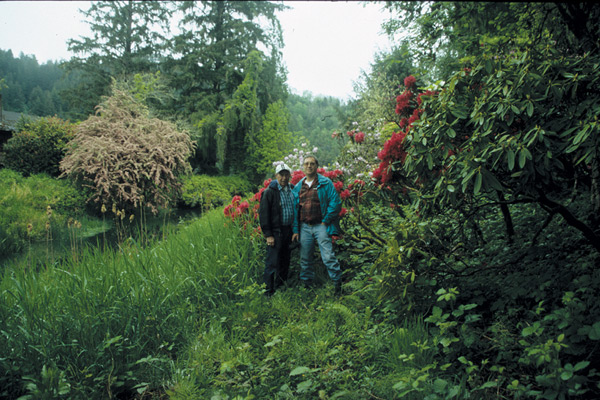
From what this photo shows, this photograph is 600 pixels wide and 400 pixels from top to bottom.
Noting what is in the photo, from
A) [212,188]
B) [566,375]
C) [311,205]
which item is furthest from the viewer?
[212,188]

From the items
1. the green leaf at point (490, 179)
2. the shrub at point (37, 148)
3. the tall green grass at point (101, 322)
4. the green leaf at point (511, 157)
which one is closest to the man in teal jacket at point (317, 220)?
the tall green grass at point (101, 322)

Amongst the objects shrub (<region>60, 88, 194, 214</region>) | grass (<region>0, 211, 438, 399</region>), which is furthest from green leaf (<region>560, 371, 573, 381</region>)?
shrub (<region>60, 88, 194, 214</region>)

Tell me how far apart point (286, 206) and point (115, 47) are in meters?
8.01

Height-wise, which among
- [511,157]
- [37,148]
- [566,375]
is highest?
[37,148]

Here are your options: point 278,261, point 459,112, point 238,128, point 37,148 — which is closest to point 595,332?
point 459,112

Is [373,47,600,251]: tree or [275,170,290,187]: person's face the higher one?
[373,47,600,251]: tree

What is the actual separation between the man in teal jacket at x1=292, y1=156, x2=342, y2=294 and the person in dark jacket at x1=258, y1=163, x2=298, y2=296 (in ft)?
0.46

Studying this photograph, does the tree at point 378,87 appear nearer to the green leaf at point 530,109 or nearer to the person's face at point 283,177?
the person's face at point 283,177

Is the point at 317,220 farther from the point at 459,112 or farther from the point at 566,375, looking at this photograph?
the point at 566,375

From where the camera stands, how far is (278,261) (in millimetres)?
4402

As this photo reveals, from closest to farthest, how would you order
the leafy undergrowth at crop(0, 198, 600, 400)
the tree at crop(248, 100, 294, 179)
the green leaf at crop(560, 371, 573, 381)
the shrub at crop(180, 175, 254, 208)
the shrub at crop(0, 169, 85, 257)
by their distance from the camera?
the green leaf at crop(560, 371, 573, 381)
the leafy undergrowth at crop(0, 198, 600, 400)
the shrub at crop(0, 169, 85, 257)
the shrub at crop(180, 175, 254, 208)
the tree at crop(248, 100, 294, 179)

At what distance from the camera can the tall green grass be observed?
7.97 ft

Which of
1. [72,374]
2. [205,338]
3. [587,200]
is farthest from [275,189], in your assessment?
[587,200]

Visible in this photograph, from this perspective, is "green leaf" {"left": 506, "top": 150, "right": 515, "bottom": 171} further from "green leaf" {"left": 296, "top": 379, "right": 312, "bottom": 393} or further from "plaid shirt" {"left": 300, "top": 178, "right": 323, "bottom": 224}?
"plaid shirt" {"left": 300, "top": 178, "right": 323, "bottom": 224}
